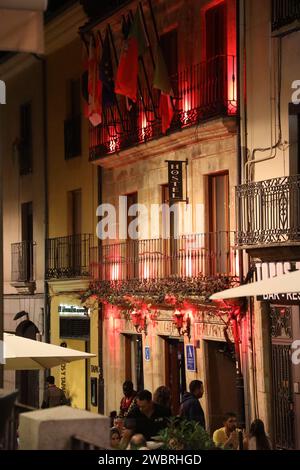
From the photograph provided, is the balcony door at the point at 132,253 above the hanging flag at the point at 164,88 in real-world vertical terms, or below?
below

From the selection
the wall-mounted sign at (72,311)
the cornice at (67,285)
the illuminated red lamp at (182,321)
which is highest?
the cornice at (67,285)

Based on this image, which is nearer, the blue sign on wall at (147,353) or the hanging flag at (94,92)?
the blue sign on wall at (147,353)

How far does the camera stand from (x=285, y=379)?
19.8 metres

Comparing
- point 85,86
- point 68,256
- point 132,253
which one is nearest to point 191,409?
point 132,253

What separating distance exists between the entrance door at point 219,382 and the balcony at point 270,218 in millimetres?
3072

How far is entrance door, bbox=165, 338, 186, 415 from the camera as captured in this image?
78.4 feet

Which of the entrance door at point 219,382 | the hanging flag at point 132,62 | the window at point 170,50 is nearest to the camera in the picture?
the entrance door at point 219,382

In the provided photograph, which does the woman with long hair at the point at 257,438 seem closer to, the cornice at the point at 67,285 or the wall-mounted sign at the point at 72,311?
the cornice at the point at 67,285

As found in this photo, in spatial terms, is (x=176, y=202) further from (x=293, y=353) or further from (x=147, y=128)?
(x=293, y=353)

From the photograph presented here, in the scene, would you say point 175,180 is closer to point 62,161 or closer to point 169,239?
point 169,239

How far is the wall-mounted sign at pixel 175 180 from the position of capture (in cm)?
2312

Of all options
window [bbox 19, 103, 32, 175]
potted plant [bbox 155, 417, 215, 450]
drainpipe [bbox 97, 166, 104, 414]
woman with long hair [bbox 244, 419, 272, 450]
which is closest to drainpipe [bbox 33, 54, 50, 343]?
window [bbox 19, 103, 32, 175]

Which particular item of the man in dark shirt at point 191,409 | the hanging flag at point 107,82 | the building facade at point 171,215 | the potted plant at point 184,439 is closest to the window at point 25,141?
the building facade at point 171,215
